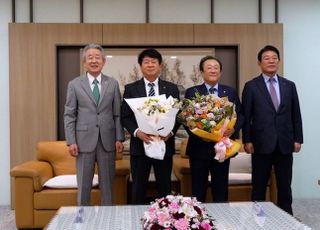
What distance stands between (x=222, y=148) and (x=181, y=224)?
1611 mm

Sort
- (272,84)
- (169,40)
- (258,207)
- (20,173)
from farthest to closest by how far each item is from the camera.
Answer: (169,40) → (20,173) → (272,84) → (258,207)

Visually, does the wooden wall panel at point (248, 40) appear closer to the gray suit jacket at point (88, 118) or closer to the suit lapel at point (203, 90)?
the suit lapel at point (203, 90)

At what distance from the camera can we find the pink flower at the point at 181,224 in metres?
1.72

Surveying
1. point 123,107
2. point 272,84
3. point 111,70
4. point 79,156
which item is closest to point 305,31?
point 272,84

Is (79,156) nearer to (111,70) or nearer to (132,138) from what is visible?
(132,138)

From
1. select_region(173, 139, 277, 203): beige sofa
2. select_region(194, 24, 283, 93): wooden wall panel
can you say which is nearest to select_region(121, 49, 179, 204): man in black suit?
select_region(173, 139, 277, 203): beige sofa

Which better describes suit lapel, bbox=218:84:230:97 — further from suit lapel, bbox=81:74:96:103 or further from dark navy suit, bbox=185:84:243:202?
suit lapel, bbox=81:74:96:103

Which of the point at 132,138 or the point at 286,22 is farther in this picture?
the point at 286,22

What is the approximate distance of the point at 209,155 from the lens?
3471mm

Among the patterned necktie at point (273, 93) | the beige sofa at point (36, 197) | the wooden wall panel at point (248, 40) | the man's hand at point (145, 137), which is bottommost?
the beige sofa at point (36, 197)

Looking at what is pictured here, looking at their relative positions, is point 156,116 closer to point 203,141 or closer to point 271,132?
point 203,141

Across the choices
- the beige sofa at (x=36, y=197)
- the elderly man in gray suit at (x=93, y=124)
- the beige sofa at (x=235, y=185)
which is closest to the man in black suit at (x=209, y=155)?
the elderly man in gray suit at (x=93, y=124)

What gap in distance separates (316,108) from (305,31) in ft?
3.29

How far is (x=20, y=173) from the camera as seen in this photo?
161 inches
